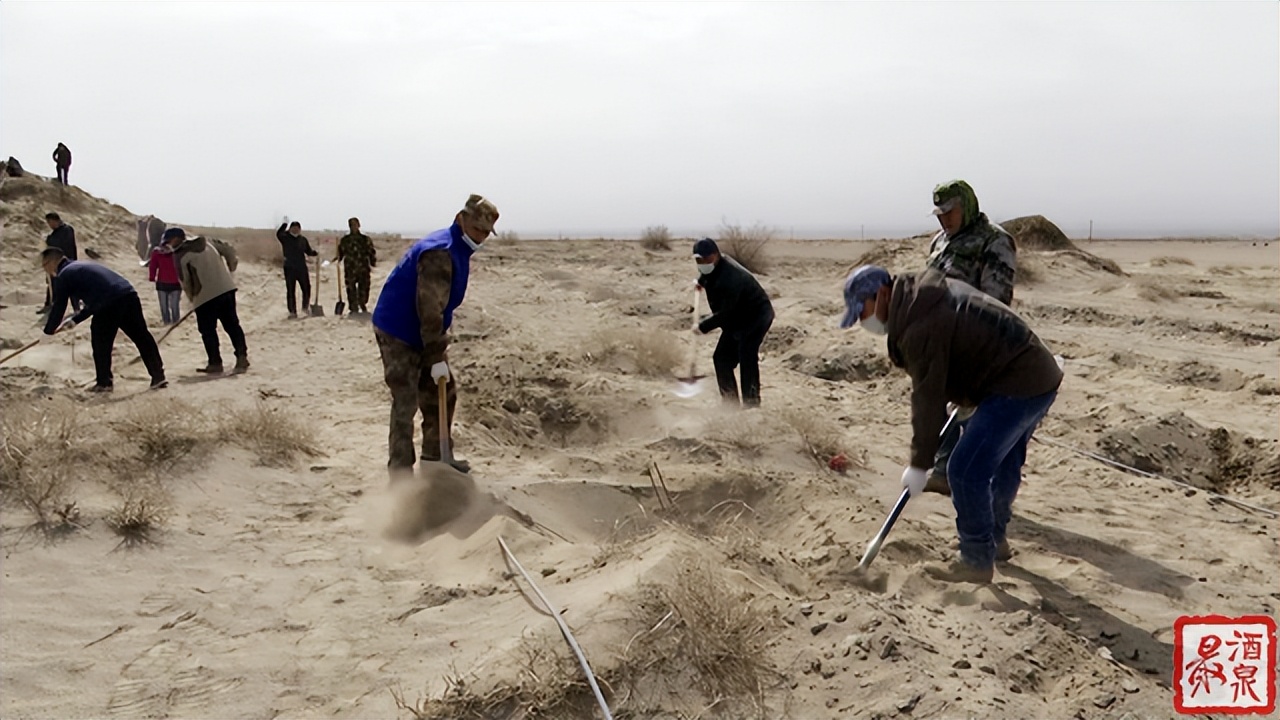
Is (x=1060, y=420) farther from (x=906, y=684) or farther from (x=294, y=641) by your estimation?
(x=294, y=641)

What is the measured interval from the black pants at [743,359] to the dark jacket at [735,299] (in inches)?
2.0

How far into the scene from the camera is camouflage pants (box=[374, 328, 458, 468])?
4.77 metres

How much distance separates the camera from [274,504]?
4.76 m

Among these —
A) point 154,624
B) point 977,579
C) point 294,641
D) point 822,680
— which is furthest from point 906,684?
point 154,624

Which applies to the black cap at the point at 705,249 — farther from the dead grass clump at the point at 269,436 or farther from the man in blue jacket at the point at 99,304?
the man in blue jacket at the point at 99,304

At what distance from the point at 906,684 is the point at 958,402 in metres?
1.30

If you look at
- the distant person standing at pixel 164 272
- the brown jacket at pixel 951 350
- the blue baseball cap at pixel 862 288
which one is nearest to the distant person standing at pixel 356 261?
the distant person standing at pixel 164 272

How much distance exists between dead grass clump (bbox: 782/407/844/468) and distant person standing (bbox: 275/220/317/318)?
312 inches

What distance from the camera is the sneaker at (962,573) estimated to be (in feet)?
12.3

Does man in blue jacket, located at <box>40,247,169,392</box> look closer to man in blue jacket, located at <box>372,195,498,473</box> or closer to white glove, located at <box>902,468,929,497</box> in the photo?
man in blue jacket, located at <box>372,195,498,473</box>

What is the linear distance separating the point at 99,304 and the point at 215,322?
117 centimetres

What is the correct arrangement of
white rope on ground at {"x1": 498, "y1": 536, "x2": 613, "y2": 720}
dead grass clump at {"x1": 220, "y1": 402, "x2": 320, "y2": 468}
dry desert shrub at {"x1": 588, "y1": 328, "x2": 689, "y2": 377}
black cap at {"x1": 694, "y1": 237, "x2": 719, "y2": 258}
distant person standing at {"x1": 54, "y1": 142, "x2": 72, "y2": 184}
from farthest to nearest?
1. distant person standing at {"x1": 54, "y1": 142, "x2": 72, "y2": 184}
2. dry desert shrub at {"x1": 588, "y1": 328, "x2": 689, "y2": 377}
3. black cap at {"x1": 694, "y1": 237, "x2": 719, "y2": 258}
4. dead grass clump at {"x1": 220, "y1": 402, "x2": 320, "y2": 468}
5. white rope on ground at {"x1": 498, "y1": 536, "x2": 613, "y2": 720}

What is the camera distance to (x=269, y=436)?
536 cm

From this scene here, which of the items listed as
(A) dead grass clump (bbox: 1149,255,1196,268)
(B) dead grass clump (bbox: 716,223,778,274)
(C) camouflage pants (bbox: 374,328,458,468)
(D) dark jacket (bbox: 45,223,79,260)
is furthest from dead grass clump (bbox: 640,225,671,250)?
(C) camouflage pants (bbox: 374,328,458,468)
